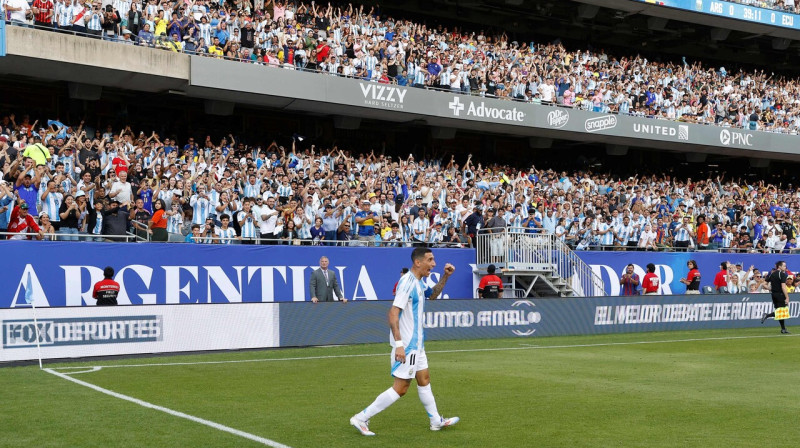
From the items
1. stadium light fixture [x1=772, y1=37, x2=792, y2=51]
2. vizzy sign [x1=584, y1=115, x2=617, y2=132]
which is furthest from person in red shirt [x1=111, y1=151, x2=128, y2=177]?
stadium light fixture [x1=772, y1=37, x2=792, y2=51]

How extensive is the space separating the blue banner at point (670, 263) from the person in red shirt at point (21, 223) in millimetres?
16925

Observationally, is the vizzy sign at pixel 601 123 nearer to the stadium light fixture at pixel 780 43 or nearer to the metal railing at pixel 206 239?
the metal railing at pixel 206 239

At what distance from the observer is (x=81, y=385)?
13.1m

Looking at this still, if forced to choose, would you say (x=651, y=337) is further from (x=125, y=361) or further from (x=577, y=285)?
(x=125, y=361)

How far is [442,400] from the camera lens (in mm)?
11891

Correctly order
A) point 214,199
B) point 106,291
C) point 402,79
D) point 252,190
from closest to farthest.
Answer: point 106,291 < point 214,199 < point 252,190 < point 402,79

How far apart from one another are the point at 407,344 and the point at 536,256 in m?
18.8

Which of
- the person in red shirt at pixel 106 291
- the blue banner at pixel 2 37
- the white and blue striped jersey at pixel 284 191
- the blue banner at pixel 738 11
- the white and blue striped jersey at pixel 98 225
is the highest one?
the blue banner at pixel 738 11

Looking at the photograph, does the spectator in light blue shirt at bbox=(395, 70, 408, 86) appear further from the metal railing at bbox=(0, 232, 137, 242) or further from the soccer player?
the soccer player

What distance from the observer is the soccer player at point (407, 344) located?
8.86m

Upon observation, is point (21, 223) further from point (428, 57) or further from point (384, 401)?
point (428, 57)

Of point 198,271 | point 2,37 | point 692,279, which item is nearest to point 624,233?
point 692,279

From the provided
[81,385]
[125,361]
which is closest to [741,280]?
[125,361]

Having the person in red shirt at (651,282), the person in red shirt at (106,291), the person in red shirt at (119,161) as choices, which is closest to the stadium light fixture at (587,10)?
the person in red shirt at (651,282)
